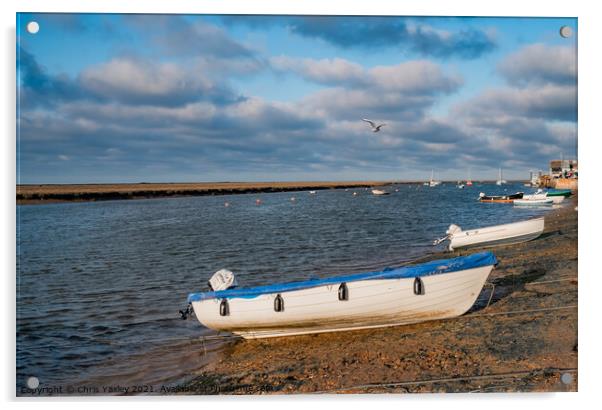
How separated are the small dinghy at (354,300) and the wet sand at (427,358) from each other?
0.73ft

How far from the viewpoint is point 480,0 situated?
17.8 ft

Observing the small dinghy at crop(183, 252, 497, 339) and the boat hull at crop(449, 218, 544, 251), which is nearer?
the small dinghy at crop(183, 252, 497, 339)

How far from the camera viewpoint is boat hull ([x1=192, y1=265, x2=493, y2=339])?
18.3 feet

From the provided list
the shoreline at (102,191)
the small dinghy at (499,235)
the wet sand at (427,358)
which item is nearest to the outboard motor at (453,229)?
the small dinghy at (499,235)

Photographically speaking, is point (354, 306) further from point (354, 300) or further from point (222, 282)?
point (222, 282)

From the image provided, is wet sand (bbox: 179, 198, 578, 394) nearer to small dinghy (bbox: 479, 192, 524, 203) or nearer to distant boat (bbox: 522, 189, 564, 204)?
distant boat (bbox: 522, 189, 564, 204)

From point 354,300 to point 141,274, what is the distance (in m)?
4.52

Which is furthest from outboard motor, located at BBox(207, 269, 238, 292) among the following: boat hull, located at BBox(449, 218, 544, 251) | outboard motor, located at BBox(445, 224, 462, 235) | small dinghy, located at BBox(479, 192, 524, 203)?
small dinghy, located at BBox(479, 192, 524, 203)

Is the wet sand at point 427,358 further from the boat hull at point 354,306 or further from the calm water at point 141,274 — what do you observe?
the calm water at point 141,274

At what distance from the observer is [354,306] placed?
567cm

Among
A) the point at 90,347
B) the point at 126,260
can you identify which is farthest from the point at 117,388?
the point at 126,260

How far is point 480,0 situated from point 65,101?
5.56 metres

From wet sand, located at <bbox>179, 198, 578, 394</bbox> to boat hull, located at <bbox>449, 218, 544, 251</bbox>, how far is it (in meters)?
4.20
